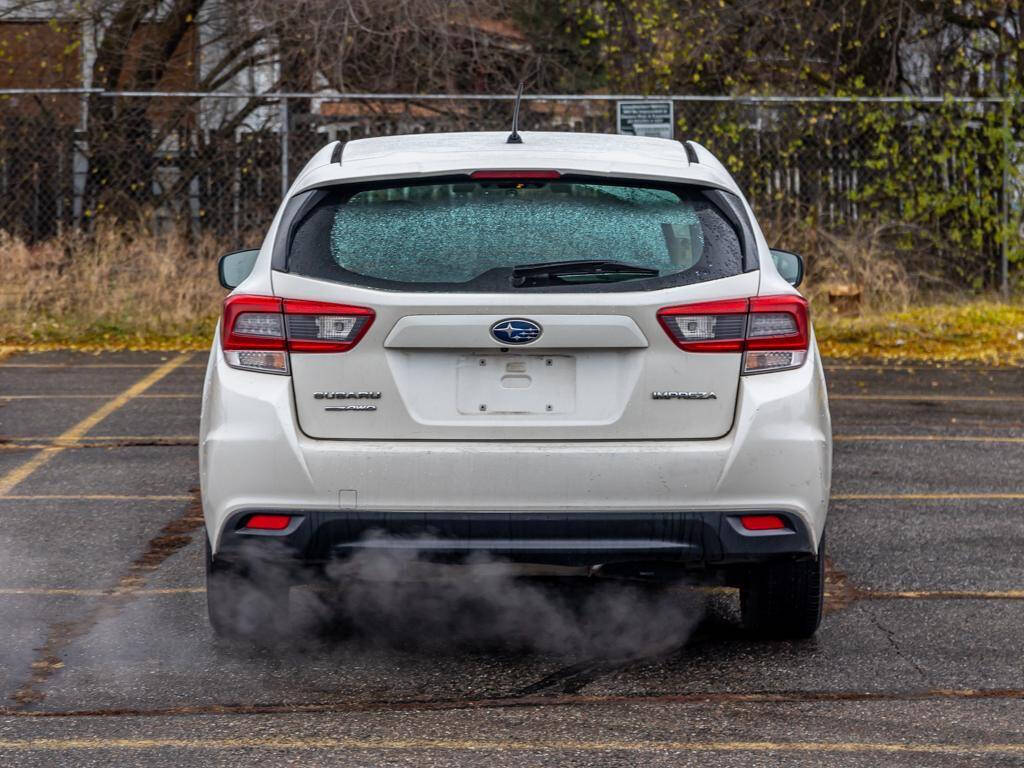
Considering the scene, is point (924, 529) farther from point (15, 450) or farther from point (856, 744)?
point (15, 450)

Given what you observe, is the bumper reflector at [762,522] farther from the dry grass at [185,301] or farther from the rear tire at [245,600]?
the dry grass at [185,301]

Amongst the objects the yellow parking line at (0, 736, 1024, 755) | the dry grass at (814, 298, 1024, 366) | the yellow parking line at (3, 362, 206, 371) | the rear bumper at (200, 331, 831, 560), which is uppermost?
the rear bumper at (200, 331, 831, 560)

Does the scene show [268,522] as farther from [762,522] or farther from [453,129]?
[453,129]

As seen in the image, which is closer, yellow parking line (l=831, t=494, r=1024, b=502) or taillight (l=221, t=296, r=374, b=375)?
taillight (l=221, t=296, r=374, b=375)

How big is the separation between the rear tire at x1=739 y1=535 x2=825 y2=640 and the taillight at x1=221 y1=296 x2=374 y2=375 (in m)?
1.48

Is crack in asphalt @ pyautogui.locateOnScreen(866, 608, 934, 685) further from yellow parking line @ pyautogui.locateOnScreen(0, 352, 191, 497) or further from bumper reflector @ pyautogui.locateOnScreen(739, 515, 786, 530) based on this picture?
yellow parking line @ pyautogui.locateOnScreen(0, 352, 191, 497)

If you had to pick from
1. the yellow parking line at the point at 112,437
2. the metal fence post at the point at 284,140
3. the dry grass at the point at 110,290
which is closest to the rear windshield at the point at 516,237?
the yellow parking line at the point at 112,437

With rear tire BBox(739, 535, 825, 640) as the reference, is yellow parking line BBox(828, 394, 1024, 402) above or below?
below

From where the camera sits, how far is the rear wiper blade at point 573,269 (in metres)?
4.80

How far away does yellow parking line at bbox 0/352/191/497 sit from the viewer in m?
8.42

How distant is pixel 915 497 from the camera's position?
312 inches

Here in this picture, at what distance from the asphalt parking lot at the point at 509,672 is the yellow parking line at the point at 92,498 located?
0.03 metres

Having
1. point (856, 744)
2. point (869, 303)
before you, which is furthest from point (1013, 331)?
point (856, 744)

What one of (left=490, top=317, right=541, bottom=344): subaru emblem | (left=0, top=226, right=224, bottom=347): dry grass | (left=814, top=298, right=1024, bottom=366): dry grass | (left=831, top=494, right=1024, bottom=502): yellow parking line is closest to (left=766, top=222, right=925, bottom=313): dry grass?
(left=814, top=298, right=1024, bottom=366): dry grass
